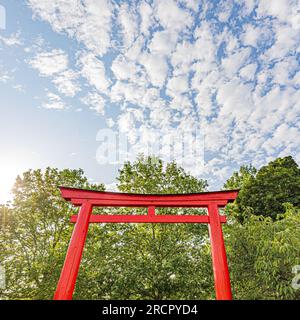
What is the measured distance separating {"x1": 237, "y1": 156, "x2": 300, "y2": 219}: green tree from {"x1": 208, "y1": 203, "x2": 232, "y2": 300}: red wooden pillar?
34.6ft

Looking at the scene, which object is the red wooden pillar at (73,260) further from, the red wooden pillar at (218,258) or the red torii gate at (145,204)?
the red wooden pillar at (218,258)

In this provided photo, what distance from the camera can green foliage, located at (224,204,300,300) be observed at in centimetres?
650

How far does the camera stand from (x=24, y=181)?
11.3 m

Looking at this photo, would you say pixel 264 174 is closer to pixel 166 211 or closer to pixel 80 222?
pixel 166 211

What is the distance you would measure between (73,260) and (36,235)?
22.4 feet

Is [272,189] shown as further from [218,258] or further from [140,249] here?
[218,258]

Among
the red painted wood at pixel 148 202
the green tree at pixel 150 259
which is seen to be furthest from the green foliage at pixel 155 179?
the red painted wood at pixel 148 202

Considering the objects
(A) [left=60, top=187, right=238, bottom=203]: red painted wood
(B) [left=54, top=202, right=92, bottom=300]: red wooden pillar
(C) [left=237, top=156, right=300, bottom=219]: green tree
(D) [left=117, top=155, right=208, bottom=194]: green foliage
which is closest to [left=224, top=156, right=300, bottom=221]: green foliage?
(C) [left=237, top=156, right=300, bottom=219]: green tree

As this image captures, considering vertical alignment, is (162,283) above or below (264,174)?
below

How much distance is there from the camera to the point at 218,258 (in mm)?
4875

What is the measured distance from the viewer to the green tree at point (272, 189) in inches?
603

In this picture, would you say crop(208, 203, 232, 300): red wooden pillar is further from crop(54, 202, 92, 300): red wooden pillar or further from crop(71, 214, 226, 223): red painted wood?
crop(54, 202, 92, 300): red wooden pillar

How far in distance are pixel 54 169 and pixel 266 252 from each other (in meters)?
9.37
